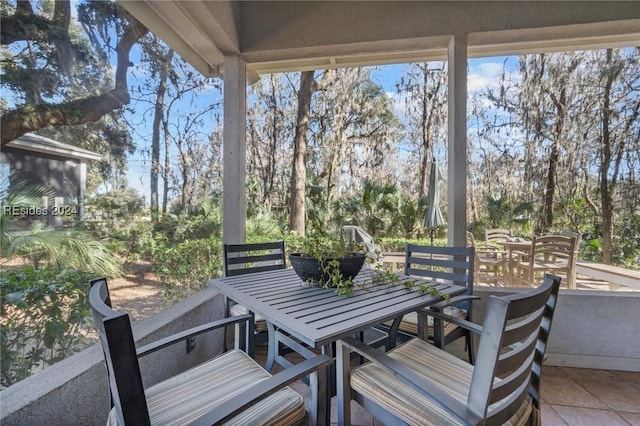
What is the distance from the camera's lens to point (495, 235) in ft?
9.55

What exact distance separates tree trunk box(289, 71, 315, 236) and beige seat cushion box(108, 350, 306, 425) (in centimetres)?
373

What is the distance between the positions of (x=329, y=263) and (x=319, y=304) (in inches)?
11.1

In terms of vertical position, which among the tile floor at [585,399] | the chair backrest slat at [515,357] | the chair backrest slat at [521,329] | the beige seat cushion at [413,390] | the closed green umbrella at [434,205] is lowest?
the tile floor at [585,399]

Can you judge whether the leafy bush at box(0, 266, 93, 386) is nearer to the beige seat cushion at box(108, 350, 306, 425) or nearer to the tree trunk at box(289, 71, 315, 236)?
the beige seat cushion at box(108, 350, 306, 425)

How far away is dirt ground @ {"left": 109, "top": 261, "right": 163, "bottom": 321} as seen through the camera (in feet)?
5.86

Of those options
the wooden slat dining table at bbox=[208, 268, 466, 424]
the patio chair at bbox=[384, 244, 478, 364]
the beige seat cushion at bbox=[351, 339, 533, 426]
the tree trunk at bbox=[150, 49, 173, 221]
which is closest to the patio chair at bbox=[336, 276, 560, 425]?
the beige seat cushion at bbox=[351, 339, 533, 426]

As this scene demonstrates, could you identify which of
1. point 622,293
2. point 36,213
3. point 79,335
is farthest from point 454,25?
point 79,335

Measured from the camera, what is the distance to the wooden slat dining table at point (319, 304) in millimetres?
1073

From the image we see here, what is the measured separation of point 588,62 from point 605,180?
40.8 inches

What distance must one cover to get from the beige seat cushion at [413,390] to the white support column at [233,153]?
1771 mm

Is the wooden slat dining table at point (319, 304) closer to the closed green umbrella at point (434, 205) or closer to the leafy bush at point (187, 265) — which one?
the leafy bush at point (187, 265)

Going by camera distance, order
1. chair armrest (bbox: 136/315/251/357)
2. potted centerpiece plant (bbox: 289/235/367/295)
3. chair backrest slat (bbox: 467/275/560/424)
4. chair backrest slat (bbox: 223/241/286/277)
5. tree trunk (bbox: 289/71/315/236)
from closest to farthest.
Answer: chair backrest slat (bbox: 467/275/560/424), chair armrest (bbox: 136/315/251/357), potted centerpiece plant (bbox: 289/235/367/295), chair backrest slat (bbox: 223/241/286/277), tree trunk (bbox: 289/71/315/236)

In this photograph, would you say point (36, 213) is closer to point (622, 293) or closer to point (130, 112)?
point (130, 112)

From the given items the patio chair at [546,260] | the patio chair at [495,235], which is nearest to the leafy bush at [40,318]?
the patio chair at [495,235]
